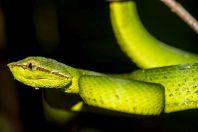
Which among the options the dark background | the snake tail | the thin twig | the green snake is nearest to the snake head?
the green snake

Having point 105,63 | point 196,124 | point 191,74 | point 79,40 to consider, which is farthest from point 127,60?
point 191,74

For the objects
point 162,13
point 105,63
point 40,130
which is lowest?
point 40,130

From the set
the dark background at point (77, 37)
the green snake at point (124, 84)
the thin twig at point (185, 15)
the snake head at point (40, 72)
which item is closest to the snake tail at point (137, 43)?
the dark background at point (77, 37)

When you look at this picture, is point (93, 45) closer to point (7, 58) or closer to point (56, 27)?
point (56, 27)

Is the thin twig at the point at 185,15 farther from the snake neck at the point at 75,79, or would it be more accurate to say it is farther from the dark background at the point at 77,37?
the dark background at the point at 77,37

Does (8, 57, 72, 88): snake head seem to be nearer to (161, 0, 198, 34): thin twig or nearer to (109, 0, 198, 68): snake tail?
(161, 0, 198, 34): thin twig

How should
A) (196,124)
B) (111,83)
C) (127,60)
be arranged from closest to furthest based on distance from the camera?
(111,83) < (196,124) < (127,60)

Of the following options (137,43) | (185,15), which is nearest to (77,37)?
(137,43)
